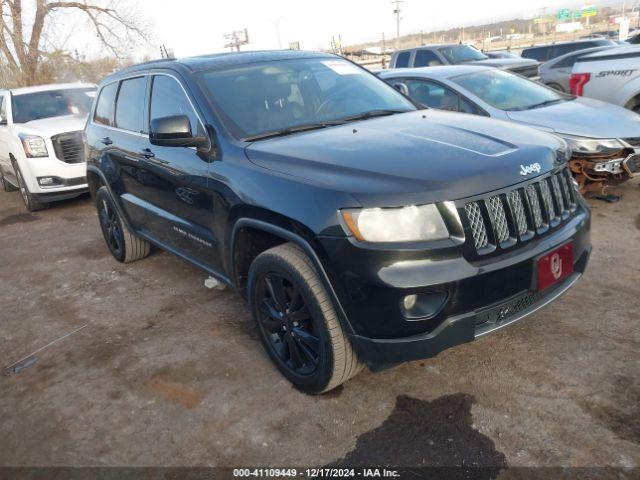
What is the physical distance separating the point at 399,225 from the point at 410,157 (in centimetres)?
42

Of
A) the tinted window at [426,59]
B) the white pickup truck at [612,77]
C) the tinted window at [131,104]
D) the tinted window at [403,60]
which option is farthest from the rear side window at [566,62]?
the tinted window at [131,104]

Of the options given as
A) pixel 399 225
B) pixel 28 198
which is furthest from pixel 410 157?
pixel 28 198

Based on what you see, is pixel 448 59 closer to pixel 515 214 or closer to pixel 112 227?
pixel 112 227

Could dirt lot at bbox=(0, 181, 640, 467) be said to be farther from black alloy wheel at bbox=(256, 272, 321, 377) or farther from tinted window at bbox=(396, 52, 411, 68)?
tinted window at bbox=(396, 52, 411, 68)

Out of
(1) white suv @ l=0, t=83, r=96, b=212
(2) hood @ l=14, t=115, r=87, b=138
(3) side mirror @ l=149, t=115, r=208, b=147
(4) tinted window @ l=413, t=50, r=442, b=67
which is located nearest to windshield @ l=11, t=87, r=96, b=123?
(1) white suv @ l=0, t=83, r=96, b=212

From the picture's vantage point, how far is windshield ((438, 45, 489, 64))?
38.7ft

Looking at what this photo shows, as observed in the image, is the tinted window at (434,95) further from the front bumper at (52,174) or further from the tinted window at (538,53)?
the tinted window at (538,53)

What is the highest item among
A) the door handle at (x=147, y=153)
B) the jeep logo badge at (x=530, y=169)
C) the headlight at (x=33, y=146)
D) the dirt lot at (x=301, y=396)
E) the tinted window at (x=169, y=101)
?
the tinted window at (x=169, y=101)

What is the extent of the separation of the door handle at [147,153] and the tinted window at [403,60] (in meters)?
9.51

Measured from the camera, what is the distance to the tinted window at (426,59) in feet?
38.8

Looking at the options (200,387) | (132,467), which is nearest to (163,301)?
(200,387)

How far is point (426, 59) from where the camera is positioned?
12.0m

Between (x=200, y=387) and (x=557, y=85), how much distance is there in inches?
480

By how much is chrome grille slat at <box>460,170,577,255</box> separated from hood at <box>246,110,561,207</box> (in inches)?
2.6
